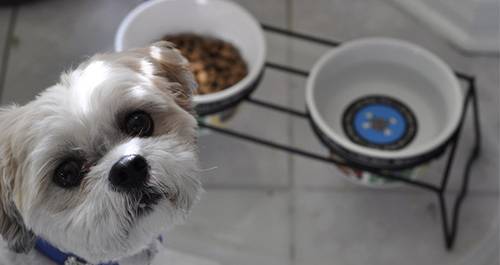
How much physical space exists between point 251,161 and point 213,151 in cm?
10

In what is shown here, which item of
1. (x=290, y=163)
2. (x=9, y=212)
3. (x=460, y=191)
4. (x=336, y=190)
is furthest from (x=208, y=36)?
(x=9, y=212)

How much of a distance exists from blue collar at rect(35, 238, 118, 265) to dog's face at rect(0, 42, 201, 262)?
0.04 meters

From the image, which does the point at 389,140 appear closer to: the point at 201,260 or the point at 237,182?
the point at 237,182

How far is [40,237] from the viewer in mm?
794

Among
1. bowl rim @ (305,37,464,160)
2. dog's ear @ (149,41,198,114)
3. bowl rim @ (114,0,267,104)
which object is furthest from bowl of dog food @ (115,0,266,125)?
dog's ear @ (149,41,198,114)

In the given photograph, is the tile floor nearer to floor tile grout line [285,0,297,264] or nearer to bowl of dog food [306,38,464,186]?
floor tile grout line [285,0,297,264]

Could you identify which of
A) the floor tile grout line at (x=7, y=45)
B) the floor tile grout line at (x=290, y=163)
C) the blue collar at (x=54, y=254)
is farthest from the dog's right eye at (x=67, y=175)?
the floor tile grout line at (x=7, y=45)

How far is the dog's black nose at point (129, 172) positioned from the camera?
0.69 m

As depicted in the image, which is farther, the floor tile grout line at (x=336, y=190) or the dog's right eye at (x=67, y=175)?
the floor tile grout line at (x=336, y=190)

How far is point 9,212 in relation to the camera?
750mm

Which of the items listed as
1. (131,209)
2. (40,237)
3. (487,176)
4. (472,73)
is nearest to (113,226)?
(131,209)

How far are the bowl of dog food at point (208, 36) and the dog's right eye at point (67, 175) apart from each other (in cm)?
56

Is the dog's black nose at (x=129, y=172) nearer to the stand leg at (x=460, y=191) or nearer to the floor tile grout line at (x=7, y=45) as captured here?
the stand leg at (x=460, y=191)

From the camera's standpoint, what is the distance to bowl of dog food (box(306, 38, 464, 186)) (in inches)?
49.6
